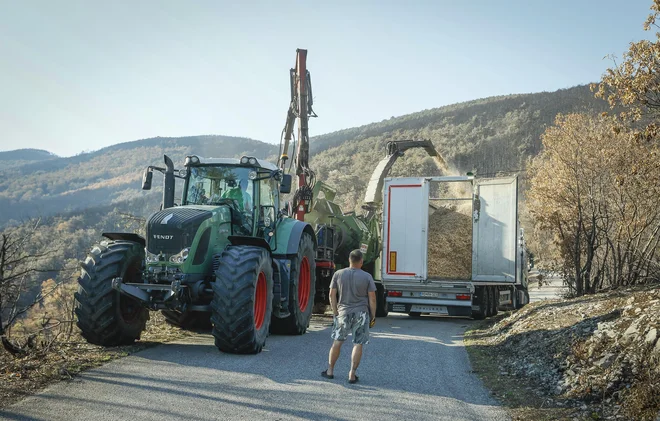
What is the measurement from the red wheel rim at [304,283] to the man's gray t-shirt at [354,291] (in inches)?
180

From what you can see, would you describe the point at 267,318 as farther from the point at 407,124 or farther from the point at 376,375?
the point at 407,124

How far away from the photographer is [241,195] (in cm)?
1078

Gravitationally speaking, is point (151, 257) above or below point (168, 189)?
below

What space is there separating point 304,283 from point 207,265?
3446 millimetres

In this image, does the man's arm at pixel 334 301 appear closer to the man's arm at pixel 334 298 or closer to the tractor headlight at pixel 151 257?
the man's arm at pixel 334 298

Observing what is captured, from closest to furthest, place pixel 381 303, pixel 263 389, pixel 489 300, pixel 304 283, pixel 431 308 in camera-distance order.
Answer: pixel 263 389 → pixel 304 283 → pixel 431 308 → pixel 489 300 → pixel 381 303

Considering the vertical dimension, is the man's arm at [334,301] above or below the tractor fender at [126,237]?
below

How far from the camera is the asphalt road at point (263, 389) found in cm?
589

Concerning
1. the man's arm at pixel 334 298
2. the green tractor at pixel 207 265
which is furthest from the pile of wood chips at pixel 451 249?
the man's arm at pixel 334 298

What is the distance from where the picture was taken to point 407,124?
9012 cm

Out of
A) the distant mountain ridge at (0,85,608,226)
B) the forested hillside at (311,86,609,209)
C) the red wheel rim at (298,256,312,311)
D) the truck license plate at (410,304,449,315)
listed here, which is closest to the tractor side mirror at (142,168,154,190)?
the red wheel rim at (298,256,312,311)

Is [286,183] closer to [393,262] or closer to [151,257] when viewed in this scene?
[151,257]

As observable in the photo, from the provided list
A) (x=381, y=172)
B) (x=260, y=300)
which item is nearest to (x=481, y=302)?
(x=381, y=172)

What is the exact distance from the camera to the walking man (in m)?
7.61
